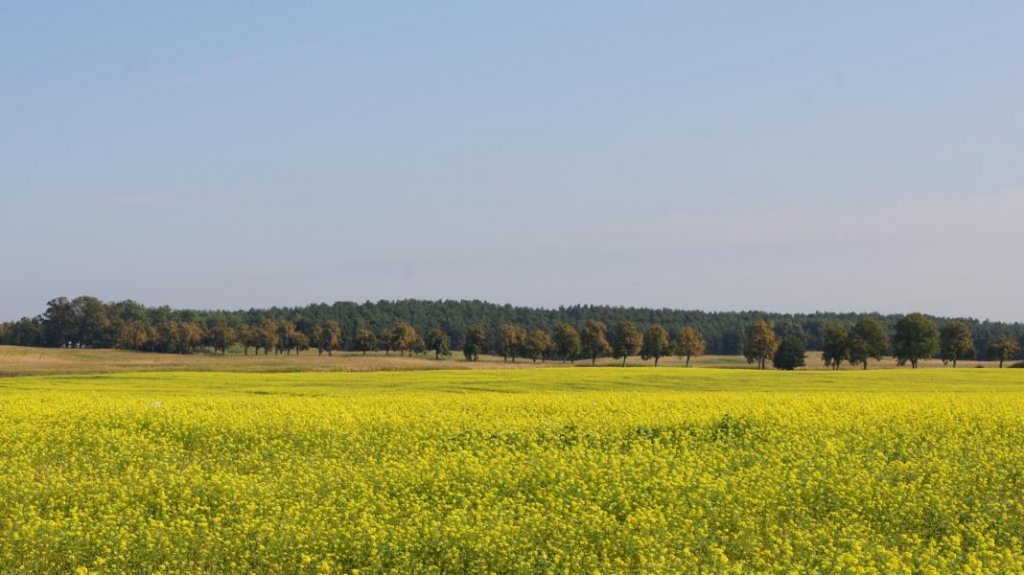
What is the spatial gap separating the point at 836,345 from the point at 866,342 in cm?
332

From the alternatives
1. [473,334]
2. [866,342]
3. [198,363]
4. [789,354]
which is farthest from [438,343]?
[866,342]

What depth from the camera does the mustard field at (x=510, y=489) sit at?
1150 centimetres

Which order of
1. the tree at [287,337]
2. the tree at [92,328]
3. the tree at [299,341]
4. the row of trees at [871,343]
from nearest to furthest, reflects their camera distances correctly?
the row of trees at [871,343] < the tree at [299,341] < the tree at [287,337] < the tree at [92,328]

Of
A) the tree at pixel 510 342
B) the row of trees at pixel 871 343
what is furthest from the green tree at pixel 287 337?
the row of trees at pixel 871 343

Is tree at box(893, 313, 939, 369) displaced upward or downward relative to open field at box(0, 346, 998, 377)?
upward

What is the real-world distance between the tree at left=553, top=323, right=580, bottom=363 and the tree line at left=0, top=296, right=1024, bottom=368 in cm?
13

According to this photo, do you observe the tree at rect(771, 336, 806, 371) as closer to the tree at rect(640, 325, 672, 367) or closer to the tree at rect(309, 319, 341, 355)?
the tree at rect(640, 325, 672, 367)

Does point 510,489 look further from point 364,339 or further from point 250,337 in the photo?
point 364,339

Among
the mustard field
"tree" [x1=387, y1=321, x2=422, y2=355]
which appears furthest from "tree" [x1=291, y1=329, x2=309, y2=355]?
the mustard field

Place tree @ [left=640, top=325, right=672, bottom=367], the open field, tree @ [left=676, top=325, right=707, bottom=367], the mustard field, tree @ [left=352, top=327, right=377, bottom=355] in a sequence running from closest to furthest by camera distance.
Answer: the mustard field → the open field → tree @ [left=640, top=325, right=672, bottom=367] → tree @ [left=676, top=325, right=707, bottom=367] → tree @ [left=352, top=327, right=377, bottom=355]

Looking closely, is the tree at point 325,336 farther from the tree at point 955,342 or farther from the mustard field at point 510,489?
the mustard field at point 510,489

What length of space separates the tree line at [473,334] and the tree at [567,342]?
13 cm

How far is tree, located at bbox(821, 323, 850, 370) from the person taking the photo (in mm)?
96875

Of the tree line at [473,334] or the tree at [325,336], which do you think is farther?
the tree at [325,336]
